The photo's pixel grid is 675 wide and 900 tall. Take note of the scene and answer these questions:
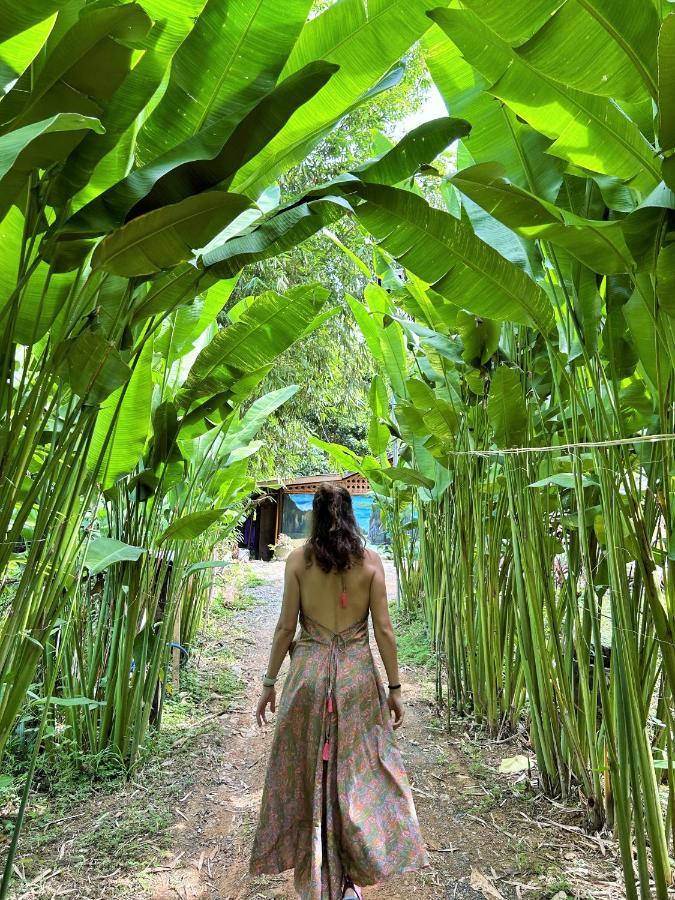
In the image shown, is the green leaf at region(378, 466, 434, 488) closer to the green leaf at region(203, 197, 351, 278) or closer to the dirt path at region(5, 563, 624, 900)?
the dirt path at region(5, 563, 624, 900)

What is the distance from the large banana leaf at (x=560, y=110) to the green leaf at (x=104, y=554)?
177 centimetres

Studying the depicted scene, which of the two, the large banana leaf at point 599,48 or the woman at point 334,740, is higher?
the large banana leaf at point 599,48

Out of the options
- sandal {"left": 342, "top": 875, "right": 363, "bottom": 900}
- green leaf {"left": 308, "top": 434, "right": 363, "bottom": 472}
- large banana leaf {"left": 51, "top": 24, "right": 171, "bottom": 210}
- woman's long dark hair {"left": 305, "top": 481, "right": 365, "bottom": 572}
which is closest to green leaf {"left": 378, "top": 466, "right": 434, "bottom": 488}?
woman's long dark hair {"left": 305, "top": 481, "right": 365, "bottom": 572}

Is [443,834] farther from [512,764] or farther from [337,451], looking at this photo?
[337,451]

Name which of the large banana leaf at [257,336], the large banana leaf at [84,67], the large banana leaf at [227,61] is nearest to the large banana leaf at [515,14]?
the large banana leaf at [227,61]

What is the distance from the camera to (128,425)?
2.00m

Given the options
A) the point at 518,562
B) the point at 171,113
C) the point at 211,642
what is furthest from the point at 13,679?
the point at 211,642

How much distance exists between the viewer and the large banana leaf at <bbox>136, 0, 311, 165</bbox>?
47.5 inches

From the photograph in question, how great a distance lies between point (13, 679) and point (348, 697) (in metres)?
0.98

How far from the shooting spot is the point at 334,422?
58.6ft

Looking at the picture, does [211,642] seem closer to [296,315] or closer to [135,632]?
[135,632]

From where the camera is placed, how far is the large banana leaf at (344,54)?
1.28 meters

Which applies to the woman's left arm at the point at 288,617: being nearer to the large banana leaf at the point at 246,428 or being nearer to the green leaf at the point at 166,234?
the green leaf at the point at 166,234

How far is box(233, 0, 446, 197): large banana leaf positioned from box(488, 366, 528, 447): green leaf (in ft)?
3.17
